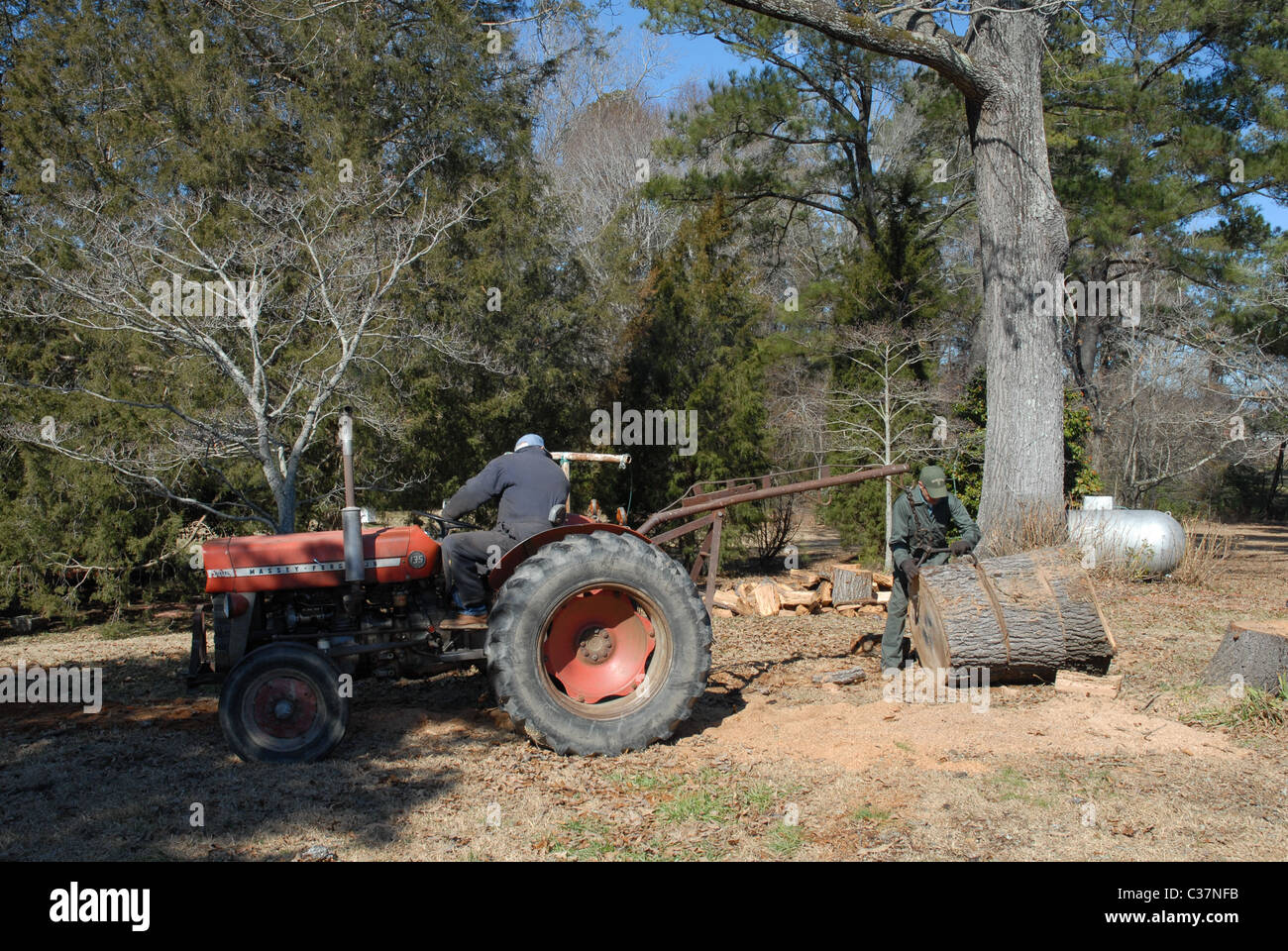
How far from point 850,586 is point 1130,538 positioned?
13.8 ft

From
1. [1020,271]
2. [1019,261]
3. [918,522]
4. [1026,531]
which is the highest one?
[1019,261]

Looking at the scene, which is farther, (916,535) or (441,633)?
(916,535)

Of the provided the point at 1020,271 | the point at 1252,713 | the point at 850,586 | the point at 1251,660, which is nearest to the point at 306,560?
the point at 1252,713

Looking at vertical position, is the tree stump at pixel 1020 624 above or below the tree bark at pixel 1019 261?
below

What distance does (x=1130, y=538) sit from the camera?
40.1ft

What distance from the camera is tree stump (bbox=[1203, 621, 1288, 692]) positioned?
20.1 ft

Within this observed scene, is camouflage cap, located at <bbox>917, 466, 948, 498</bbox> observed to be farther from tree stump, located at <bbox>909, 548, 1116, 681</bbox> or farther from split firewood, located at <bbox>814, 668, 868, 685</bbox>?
split firewood, located at <bbox>814, 668, 868, 685</bbox>

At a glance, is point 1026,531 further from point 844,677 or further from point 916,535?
point 844,677

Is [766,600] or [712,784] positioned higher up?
[766,600]

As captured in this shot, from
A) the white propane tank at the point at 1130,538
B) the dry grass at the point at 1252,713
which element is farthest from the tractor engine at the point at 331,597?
the white propane tank at the point at 1130,538

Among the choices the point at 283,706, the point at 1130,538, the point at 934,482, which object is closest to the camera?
the point at 283,706

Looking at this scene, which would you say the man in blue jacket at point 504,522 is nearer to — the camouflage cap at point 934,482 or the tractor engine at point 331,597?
the tractor engine at point 331,597

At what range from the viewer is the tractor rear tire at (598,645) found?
17.6 feet

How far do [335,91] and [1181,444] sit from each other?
20.2 meters
